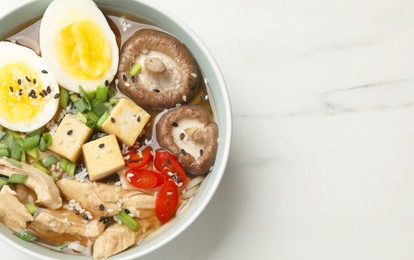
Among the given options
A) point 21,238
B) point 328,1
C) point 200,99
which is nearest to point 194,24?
point 200,99

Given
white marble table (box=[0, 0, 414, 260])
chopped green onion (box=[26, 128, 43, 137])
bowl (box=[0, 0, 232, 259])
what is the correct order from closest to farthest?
bowl (box=[0, 0, 232, 259]) < chopped green onion (box=[26, 128, 43, 137]) < white marble table (box=[0, 0, 414, 260])

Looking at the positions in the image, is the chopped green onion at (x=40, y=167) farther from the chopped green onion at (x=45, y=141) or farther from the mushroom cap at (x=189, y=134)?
the mushroom cap at (x=189, y=134)

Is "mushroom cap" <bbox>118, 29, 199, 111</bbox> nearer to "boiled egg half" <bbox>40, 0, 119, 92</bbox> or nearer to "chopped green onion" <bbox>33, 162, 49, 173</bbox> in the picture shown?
"boiled egg half" <bbox>40, 0, 119, 92</bbox>

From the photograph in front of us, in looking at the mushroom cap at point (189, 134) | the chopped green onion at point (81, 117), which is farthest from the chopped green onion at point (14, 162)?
the mushroom cap at point (189, 134)

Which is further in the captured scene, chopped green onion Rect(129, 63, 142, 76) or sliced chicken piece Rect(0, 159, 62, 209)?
chopped green onion Rect(129, 63, 142, 76)

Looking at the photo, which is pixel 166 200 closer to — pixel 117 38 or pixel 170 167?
pixel 170 167

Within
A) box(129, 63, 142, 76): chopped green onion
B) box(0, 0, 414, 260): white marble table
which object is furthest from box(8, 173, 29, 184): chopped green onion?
box(0, 0, 414, 260): white marble table

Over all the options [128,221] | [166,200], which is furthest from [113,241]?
[166,200]
